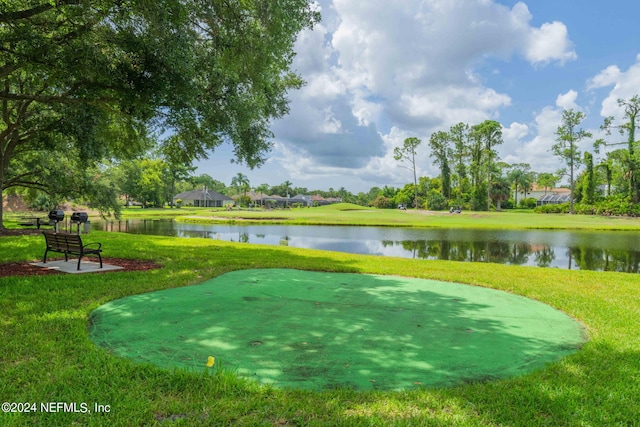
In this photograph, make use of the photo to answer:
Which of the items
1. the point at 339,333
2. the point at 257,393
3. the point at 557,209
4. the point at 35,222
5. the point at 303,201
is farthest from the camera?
the point at 303,201

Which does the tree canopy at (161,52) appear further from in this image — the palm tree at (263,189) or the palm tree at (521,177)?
the palm tree at (263,189)

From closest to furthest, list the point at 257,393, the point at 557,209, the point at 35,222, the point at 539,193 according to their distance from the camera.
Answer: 1. the point at 257,393
2. the point at 35,222
3. the point at 557,209
4. the point at 539,193

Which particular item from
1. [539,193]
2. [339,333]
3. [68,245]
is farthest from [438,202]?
[339,333]

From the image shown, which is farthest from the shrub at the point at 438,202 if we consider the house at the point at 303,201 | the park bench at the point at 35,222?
the park bench at the point at 35,222

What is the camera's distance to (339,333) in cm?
459

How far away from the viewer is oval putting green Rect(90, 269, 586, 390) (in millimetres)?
3602

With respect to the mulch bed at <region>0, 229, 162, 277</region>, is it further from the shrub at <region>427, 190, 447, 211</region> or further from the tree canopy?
the shrub at <region>427, 190, 447, 211</region>

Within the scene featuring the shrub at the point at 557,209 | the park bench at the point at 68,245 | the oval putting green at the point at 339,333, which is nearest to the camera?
the oval putting green at the point at 339,333

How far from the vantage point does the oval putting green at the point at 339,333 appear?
3.60 meters

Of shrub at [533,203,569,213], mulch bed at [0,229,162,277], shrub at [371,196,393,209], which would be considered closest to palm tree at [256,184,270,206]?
shrub at [371,196,393,209]

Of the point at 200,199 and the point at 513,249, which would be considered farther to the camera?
the point at 200,199

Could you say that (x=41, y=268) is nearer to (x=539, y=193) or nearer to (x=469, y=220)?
(x=469, y=220)

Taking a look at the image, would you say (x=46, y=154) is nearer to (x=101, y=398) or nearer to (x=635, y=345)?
(x=101, y=398)

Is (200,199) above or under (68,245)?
above
